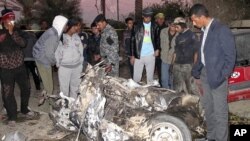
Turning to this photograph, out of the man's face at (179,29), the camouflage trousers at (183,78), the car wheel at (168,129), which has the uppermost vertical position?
the man's face at (179,29)

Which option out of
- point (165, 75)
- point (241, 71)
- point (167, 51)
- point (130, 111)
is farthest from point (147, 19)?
point (130, 111)

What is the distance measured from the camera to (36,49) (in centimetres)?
725

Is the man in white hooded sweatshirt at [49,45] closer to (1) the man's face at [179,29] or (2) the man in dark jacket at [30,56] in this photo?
(1) the man's face at [179,29]

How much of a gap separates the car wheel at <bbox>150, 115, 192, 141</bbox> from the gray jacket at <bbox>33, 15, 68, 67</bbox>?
2.60 metres

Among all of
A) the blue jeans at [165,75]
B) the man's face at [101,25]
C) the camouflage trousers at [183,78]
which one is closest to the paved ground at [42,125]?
the camouflage trousers at [183,78]

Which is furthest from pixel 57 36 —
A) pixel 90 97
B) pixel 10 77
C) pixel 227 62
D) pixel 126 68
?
pixel 126 68

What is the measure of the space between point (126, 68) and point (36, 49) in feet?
23.7

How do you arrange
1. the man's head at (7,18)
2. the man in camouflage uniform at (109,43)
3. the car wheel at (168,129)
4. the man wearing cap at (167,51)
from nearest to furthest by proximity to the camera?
the car wheel at (168,129) < the man's head at (7,18) < the man in camouflage uniform at (109,43) < the man wearing cap at (167,51)

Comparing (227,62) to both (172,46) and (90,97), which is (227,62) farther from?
(172,46)

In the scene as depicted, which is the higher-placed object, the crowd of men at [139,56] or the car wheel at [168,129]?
the crowd of men at [139,56]

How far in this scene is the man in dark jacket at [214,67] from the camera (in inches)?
204

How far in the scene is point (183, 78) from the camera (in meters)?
7.75

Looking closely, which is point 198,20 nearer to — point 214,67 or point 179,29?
point 214,67

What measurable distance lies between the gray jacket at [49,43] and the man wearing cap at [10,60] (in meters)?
0.33
